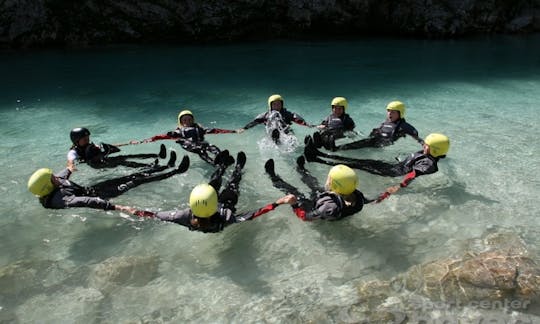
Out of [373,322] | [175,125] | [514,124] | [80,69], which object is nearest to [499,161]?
[514,124]

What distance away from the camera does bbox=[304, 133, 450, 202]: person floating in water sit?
8.67m

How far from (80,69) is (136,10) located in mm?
6461

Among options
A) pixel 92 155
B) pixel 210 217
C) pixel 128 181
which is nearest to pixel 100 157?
pixel 92 155

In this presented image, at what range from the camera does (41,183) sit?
750 cm

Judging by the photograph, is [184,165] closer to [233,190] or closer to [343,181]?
[233,190]

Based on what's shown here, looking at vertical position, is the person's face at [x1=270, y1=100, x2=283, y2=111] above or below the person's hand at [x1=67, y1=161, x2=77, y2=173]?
above

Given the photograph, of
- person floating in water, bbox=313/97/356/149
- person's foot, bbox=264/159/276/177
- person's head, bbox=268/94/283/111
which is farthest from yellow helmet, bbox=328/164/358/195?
person's head, bbox=268/94/283/111

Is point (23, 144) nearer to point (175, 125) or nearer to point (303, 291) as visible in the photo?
point (175, 125)

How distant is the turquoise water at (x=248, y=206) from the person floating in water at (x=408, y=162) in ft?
1.15

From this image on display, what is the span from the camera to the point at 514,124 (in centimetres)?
1286

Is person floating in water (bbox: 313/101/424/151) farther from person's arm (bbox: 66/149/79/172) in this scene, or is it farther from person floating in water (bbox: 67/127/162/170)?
person's arm (bbox: 66/149/79/172)

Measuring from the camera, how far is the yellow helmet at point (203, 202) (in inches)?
264

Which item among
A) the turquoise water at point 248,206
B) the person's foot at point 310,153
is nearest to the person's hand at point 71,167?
the turquoise water at point 248,206

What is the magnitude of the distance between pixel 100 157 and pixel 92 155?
8.1 inches
